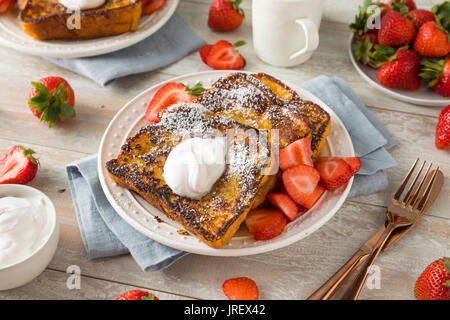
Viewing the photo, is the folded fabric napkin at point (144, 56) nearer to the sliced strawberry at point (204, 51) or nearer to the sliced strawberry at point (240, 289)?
the sliced strawberry at point (204, 51)

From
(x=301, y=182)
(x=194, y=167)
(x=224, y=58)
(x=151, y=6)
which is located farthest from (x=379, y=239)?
(x=151, y=6)

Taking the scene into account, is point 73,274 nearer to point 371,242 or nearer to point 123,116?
point 123,116

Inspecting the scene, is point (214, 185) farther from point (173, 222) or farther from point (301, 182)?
point (301, 182)

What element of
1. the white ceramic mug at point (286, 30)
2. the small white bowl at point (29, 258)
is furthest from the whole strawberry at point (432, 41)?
the small white bowl at point (29, 258)

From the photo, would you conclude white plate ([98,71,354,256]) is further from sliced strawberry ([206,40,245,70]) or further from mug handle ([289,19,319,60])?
sliced strawberry ([206,40,245,70])

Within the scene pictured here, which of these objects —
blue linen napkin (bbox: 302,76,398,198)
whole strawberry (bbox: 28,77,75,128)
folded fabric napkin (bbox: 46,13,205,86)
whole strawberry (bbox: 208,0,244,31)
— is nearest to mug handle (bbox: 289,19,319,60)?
blue linen napkin (bbox: 302,76,398,198)

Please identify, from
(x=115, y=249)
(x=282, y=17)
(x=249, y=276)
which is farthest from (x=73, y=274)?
(x=282, y=17)
